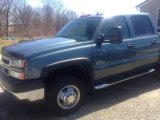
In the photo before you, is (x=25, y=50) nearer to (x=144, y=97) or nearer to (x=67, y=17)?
(x=144, y=97)

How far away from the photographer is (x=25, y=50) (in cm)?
459

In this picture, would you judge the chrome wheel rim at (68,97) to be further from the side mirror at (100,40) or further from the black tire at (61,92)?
the side mirror at (100,40)

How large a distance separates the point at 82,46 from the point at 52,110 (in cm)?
129

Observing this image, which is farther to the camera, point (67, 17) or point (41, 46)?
point (67, 17)

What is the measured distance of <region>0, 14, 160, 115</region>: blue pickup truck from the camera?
4.34 metres

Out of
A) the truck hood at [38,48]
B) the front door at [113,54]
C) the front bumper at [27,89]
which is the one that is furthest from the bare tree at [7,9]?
the front bumper at [27,89]

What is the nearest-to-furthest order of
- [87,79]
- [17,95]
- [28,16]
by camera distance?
[17,95] < [87,79] < [28,16]

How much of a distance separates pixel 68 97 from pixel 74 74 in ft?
1.46

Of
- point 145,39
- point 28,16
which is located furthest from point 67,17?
point 145,39

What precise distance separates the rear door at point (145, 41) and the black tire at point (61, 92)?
163 cm

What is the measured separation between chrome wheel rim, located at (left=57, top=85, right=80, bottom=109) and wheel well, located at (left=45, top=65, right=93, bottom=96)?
241mm

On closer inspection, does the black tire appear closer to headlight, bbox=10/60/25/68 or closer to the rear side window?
headlight, bbox=10/60/25/68

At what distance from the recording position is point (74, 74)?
16.2 ft

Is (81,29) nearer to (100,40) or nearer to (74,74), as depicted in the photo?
(100,40)
